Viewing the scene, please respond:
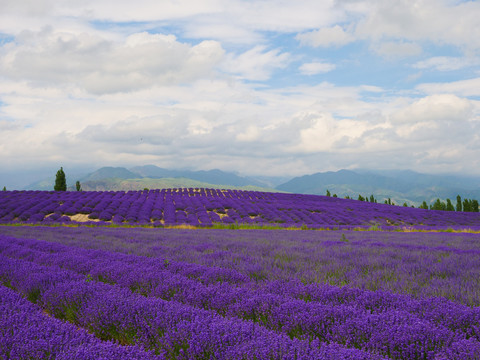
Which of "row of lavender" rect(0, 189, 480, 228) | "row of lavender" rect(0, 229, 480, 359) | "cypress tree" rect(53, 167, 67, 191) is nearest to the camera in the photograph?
"row of lavender" rect(0, 229, 480, 359)

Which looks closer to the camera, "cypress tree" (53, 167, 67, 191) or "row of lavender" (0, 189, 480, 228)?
"row of lavender" (0, 189, 480, 228)

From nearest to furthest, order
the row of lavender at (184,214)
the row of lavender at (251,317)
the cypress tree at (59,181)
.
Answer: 1. the row of lavender at (251,317)
2. the row of lavender at (184,214)
3. the cypress tree at (59,181)

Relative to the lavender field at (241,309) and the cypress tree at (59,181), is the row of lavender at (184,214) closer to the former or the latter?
the lavender field at (241,309)

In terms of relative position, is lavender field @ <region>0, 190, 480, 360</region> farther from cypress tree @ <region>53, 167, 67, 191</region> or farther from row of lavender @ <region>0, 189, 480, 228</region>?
cypress tree @ <region>53, 167, 67, 191</region>

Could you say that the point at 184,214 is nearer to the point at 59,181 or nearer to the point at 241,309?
the point at 241,309

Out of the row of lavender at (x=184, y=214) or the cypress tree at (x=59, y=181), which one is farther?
the cypress tree at (x=59, y=181)

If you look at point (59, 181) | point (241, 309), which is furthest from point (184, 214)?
point (59, 181)

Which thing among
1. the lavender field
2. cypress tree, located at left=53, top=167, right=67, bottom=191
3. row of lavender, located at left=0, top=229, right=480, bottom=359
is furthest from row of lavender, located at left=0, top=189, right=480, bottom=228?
row of lavender, located at left=0, top=229, right=480, bottom=359

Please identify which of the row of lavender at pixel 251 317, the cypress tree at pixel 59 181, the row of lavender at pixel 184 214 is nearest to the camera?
the row of lavender at pixel 251 317

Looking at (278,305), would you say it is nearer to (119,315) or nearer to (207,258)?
(119,315)

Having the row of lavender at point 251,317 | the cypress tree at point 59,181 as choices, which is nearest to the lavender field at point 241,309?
the row of lavender at point 251,317

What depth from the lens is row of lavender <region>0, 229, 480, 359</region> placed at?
259 centimetres

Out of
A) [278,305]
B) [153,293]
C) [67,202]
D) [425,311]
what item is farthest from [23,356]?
[67,202]

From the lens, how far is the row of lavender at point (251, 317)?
2.59 metres
